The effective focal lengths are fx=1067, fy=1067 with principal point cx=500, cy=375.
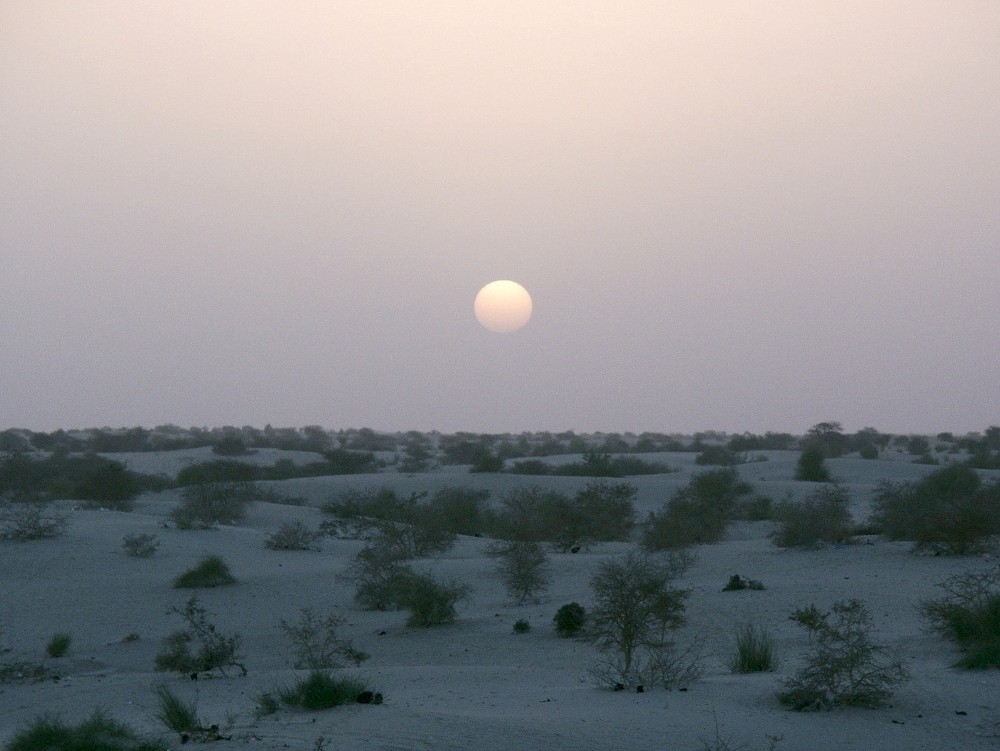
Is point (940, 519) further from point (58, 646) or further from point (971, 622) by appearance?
point (58, 646)

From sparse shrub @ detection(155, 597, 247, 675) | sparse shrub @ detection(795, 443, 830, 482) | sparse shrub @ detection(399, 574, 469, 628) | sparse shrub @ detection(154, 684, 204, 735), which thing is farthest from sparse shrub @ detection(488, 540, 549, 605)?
sparse shrub @ detection(795, 443, 830, 482)

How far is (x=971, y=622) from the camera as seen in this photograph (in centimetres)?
1509

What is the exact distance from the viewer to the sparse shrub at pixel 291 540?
101 feet

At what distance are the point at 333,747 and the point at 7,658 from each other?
11597mm

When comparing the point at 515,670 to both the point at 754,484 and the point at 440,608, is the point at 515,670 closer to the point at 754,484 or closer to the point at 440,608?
the point at 440,608

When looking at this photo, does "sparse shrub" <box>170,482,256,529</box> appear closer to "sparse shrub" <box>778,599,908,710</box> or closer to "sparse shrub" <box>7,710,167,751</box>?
"sparse shrub" <box>7,710,167,751</box>

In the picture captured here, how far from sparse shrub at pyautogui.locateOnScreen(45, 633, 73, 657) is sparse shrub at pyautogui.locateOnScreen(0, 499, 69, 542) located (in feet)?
32.5

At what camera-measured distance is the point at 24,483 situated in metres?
40.0

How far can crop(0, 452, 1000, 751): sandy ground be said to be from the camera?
10.9 metres

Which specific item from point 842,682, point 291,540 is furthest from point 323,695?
point 291,540

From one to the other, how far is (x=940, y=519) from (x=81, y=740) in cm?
1978

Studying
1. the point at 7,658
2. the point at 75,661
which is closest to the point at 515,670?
the point at 75,661

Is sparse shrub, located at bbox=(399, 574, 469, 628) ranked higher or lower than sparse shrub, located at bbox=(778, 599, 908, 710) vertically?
lower

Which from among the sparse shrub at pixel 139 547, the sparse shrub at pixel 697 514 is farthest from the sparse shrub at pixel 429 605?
the sparse shrub at pixel 139 547
